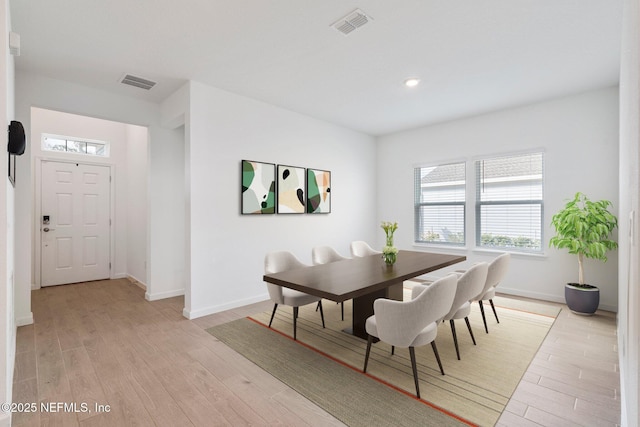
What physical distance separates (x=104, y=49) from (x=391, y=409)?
391 centimetres

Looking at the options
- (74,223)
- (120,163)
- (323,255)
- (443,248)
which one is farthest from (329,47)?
(74,223)

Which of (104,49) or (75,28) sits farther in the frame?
(104,49)

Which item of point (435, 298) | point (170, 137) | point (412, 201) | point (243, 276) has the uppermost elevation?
point (170, 137)

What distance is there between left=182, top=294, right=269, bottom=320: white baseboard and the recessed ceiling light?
341cm

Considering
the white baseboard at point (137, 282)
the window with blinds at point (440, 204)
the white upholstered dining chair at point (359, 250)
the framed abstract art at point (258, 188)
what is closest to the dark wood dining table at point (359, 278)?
the white upholstered dining chair at point (359, 250)

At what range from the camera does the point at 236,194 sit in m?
4.02

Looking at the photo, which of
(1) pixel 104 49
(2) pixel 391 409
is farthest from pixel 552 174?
(1) pixel 104 49

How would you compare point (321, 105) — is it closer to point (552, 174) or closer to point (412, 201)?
point (412, 201)

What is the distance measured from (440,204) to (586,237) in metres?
2.13

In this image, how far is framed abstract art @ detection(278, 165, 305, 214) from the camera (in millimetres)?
4512

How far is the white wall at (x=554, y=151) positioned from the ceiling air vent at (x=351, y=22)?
328 cm

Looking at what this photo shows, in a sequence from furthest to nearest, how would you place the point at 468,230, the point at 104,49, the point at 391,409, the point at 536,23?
the point at 468,230, the point at 104,49, the point at 536,23, the point at 391,409

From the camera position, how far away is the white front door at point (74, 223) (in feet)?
16.7

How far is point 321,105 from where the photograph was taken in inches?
176
